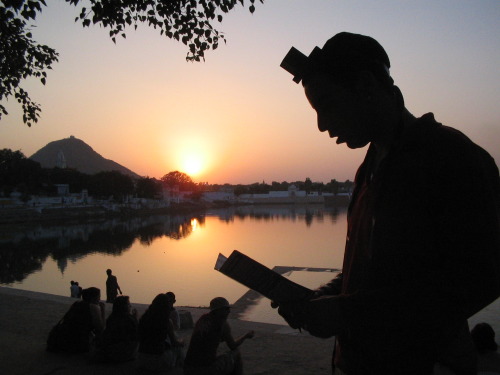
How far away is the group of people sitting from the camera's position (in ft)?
11.6

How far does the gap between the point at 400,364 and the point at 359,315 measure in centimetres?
14

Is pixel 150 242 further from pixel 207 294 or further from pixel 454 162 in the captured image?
pixel 454 162

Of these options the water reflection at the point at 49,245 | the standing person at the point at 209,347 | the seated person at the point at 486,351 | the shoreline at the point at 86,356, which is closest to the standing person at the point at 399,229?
the standing person at the point at 209,347

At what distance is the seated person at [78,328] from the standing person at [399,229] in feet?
Answer: 13.4

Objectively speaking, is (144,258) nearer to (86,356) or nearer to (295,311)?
(86,356)

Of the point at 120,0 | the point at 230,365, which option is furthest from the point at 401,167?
the point at 120,0

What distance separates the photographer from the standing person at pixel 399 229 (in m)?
0.84

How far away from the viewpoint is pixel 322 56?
107 centimetres

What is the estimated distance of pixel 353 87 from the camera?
1030 mm

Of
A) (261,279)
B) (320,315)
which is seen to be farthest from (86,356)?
(320,315)

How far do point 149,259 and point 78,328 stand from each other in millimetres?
21309

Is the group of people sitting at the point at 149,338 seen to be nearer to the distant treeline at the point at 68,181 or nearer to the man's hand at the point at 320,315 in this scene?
the man's hand at the point at 320,315

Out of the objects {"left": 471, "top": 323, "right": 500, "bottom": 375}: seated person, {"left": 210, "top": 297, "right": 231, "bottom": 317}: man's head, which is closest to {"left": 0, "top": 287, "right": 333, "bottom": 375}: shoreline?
{"left": 210, "top": 297, "right": 231, "bottom": 317}: man's head

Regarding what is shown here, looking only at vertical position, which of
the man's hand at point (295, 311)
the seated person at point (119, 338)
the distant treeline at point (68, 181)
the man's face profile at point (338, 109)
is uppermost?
the distant treeline at point (68, 181)
